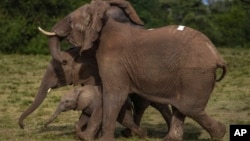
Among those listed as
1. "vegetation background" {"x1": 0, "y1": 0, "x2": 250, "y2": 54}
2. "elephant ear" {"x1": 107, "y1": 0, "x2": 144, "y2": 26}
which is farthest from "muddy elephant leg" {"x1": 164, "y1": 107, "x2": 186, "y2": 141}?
"vegetation background" {"x1": 0, "y1": 0, "x2": 250, "y2": 54}

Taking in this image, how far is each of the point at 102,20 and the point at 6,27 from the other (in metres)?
21.7

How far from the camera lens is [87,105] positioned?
8031 mm

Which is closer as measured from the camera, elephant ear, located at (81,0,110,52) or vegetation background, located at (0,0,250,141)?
elephant ear, located at (81,0,110,52)

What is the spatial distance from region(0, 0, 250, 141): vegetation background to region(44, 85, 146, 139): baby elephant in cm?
25

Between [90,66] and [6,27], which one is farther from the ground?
[90,66]

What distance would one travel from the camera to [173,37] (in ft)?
24.7

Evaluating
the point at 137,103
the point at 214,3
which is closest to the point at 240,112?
the point at 137,103

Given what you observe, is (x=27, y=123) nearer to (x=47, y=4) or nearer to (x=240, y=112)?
(x=240, y=112)

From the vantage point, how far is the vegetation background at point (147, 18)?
94.1 feet

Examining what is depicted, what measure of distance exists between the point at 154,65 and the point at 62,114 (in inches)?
148

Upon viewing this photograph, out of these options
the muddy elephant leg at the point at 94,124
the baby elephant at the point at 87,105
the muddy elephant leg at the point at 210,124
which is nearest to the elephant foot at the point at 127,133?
the baby elephant at the point at 87,105

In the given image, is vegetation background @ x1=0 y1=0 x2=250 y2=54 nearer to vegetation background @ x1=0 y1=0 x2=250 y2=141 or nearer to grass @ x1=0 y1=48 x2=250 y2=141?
vegetation background @ x1=0 y1=0 x2=250 y2=141

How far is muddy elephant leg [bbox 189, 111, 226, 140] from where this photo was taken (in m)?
7.49

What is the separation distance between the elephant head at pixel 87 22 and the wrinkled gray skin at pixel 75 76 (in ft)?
0.47
